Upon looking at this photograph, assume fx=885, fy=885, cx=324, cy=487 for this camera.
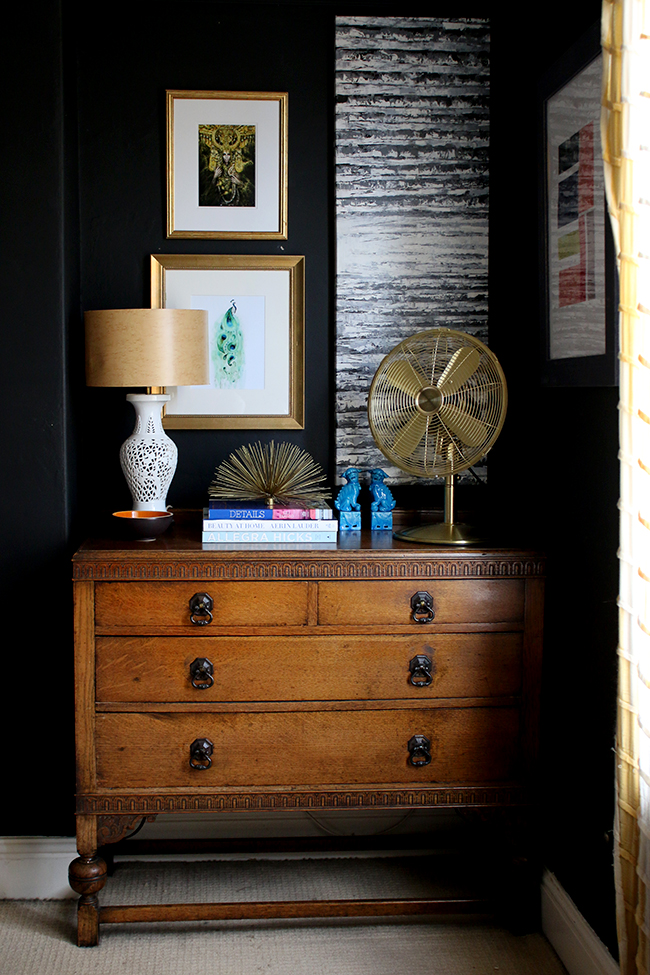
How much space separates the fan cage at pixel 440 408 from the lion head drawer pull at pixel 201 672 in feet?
2.34

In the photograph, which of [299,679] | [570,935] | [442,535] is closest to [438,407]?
[442,535]

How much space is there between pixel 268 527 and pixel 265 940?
3.53 ft

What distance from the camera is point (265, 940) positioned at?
7.55ft

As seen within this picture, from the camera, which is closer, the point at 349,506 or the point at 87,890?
the point at 87,890

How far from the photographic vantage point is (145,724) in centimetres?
216

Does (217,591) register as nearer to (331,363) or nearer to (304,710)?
(304,710)

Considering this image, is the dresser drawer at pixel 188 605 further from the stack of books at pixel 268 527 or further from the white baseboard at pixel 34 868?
the white baseboard at pixel 34 868

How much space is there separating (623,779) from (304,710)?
0.83 m

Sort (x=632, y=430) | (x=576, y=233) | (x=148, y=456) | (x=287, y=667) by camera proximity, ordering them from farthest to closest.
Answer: (x=148, y=456) < (x=287, y=667) < (x=576, y=233) < (x=632, y=430)

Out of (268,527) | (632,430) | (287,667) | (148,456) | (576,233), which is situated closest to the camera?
(632,430)

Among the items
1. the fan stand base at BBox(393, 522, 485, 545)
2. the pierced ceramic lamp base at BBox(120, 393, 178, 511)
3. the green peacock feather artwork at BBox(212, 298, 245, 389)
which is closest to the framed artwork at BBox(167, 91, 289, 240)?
the green peacock feather artwork at BBox(212, 298, 245, 389)

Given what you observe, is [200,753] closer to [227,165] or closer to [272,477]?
[272,477]

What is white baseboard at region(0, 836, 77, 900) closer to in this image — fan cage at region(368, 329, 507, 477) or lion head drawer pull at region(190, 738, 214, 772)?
lion head drawer pull at region(190, 738, 214, 772)

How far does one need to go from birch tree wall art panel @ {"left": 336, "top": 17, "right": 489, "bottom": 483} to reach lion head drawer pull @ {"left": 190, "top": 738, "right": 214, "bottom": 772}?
0.92 m
